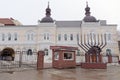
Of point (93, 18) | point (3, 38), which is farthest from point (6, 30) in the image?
point (93, 18)

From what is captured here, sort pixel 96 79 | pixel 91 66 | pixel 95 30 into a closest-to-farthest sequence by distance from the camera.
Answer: pixel 96 79 < pixel 91 66 < pixel 95 30

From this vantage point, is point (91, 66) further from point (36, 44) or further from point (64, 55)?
point (36, 44)

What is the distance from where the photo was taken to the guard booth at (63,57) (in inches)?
1099

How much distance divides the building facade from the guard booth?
79.3ft

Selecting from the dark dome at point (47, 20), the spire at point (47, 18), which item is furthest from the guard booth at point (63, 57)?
the spire at point (47, 18)

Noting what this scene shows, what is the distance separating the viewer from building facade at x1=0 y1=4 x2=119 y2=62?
53.8 metres

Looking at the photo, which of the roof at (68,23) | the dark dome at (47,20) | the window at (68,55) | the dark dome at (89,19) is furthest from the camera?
the roof at (68,23)

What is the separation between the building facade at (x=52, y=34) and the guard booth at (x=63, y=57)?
24179 millimetres

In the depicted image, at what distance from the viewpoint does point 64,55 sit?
28750 millimetres

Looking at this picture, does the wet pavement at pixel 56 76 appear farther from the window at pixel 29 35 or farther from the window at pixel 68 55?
the window at pixel 29 35

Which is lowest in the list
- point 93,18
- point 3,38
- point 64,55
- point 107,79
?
point 107,79

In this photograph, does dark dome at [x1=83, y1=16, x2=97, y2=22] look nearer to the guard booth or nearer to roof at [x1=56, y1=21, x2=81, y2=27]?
roof at [x1=56, y1=21, x2=81, y2=27]

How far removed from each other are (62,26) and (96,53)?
2650 centimetres

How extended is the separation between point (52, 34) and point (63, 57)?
84.4 ft
